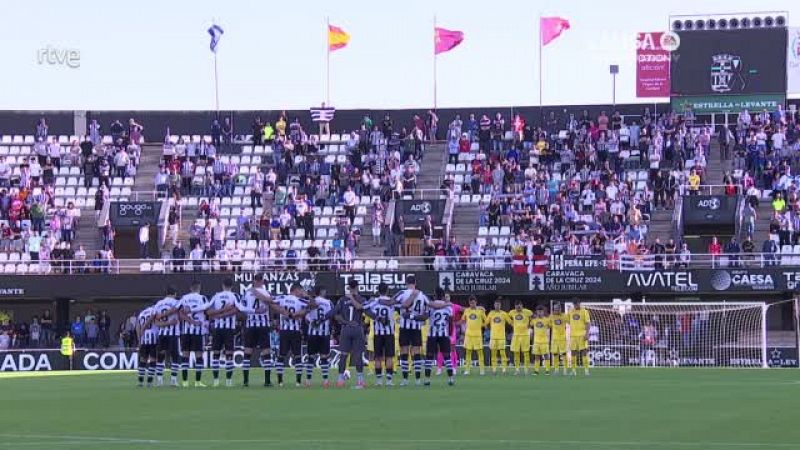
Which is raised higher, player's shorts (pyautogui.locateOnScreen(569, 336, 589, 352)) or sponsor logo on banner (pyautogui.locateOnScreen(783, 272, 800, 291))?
sponsor logo on banner (pyautogui.locateOnScreen(783, 272, 800, 291))

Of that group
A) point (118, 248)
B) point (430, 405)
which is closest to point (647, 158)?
point (118, 248)

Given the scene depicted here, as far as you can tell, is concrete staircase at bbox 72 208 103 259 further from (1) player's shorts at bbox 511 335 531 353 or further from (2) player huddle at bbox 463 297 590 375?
(1) player's shorts at bbox 511 335 531 353

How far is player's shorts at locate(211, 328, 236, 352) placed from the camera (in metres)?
32.1

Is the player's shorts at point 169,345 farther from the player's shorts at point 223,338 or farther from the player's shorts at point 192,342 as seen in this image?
the player's shorts at point 223,338

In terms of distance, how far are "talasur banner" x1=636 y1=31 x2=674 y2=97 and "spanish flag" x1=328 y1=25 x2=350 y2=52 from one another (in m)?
14.1

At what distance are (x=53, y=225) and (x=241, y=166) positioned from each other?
9234mm

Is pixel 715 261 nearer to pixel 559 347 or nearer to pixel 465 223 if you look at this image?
pixel 465 223

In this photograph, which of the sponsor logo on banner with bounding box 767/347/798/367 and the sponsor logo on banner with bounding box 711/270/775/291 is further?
the sponsor logo on banner with bounding box 711/270/775/291

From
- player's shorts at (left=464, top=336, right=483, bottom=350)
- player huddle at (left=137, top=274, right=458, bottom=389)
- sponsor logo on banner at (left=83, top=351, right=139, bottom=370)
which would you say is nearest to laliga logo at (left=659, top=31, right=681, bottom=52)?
sponsor logo on banner at (left=83, top=351, right=139, bottom=370)

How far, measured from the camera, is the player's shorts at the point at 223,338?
32062 mm

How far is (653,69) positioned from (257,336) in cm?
4293

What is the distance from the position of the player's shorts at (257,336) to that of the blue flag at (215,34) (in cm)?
4554

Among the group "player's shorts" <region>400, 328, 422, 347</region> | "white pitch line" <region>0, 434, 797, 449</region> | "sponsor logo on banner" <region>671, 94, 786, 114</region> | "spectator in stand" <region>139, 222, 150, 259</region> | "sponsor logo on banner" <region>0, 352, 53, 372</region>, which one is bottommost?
"sponsor logo on banner" <region>0, 352, 53, 372</region>

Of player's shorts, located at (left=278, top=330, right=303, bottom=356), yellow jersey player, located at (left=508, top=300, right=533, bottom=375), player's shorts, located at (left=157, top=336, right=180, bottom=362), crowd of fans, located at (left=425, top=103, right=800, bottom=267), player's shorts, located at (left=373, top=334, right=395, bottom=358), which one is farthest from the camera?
crowd of fans, located at (left=425, top=103, right=800, bottom=267)
